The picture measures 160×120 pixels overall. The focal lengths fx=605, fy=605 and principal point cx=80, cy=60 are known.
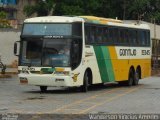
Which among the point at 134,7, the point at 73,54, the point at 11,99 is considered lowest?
the point at 11,99

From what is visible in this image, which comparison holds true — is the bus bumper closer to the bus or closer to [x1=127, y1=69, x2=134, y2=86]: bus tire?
the bus

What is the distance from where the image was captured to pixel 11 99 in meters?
20.8

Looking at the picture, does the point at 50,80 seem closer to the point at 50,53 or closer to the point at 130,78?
the point at 50,53

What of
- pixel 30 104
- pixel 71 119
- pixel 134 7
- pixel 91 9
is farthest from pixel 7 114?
pixel 134 7

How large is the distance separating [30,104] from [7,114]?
354 cm

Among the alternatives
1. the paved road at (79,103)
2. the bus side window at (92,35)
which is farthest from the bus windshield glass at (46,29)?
the paved road at (79,103)

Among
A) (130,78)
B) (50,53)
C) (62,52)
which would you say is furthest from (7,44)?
(62,52)

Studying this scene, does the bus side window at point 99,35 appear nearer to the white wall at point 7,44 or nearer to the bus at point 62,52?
the bus at point 62,52

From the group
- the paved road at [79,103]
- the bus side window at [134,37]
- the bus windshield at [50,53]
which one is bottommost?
the paved road at [79,103]

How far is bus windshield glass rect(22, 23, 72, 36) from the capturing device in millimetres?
23506

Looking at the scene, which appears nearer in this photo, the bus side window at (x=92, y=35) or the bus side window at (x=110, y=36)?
the bus side window at (x=92, y=35)

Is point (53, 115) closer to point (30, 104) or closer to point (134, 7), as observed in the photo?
point (30, 104)

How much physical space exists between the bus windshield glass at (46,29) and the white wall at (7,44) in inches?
931

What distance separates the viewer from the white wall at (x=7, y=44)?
47.5 m
